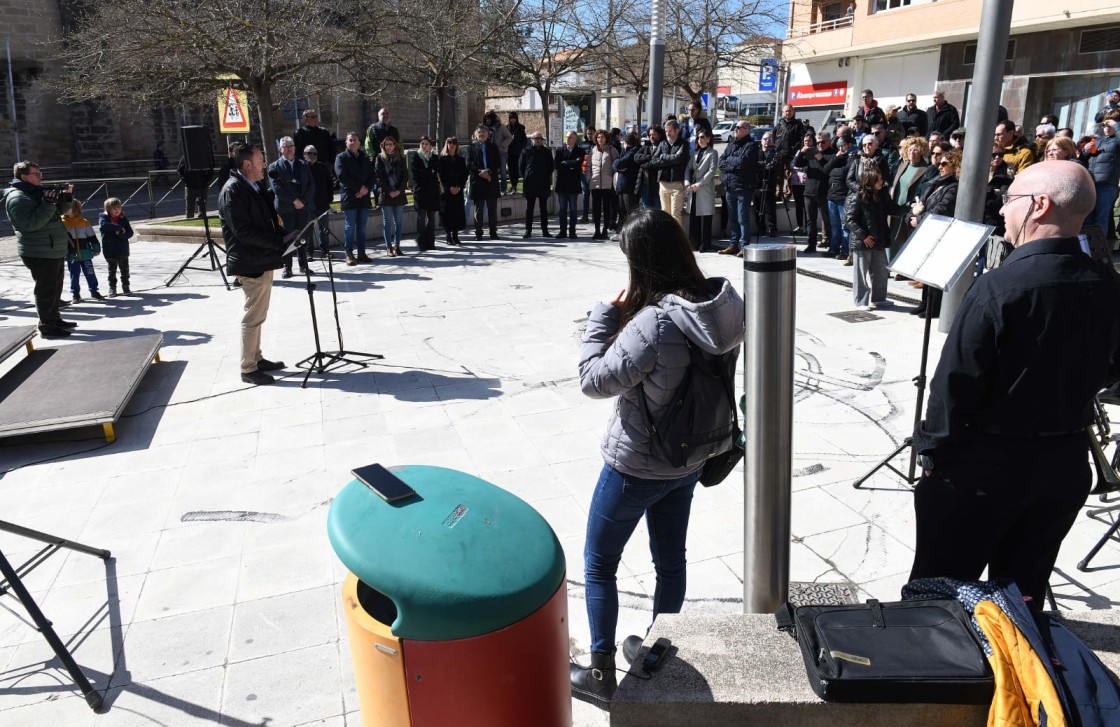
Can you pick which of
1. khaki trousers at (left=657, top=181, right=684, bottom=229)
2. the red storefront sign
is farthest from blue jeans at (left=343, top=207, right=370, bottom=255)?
the red storefront sign

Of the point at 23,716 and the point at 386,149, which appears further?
the point at 386,149

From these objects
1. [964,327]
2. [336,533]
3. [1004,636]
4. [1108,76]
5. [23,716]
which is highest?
[1108,76]

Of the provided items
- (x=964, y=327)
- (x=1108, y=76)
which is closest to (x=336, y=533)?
(x=964, y=327)

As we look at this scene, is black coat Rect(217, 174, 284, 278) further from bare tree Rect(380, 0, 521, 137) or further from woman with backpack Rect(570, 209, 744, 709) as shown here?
bare tree Rect(380, 0, 521, 137)

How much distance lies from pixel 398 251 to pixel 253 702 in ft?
34.8

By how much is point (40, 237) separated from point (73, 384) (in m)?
2.95

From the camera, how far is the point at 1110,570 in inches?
154

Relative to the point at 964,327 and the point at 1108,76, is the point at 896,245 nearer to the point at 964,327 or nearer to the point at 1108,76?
the point at 964,327

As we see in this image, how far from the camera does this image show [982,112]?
23.4 feet

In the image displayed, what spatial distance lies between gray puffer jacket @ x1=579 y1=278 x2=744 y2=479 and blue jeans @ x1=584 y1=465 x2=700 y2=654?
Result: 80 mm

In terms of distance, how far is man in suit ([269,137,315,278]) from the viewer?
36.1 ft

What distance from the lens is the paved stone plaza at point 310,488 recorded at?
3447mm

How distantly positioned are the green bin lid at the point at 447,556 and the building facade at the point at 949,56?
2027 centimetres

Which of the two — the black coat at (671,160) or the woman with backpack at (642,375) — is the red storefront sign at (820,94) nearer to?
the black coat at (671,160)
